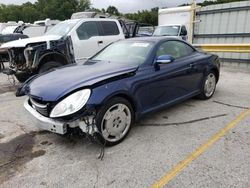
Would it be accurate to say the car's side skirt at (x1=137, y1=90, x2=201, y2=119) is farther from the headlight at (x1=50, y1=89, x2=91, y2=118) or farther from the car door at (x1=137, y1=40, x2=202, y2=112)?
the headlight at (x1=50, y1=89, x2=91, y2=118)

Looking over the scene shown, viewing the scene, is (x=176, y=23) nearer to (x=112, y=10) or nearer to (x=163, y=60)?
(x=163, y=60)

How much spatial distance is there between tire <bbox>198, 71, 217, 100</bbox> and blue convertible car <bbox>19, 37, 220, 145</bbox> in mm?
273

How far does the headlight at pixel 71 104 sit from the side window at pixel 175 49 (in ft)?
5.36

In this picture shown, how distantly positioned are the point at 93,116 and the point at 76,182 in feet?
2.63

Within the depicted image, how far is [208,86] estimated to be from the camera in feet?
17.3

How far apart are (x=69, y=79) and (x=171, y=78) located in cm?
178

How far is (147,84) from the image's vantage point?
12.2 feet

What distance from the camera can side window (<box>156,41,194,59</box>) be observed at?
167 inches

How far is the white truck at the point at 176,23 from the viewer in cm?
1181

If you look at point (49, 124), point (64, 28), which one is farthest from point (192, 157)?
point (64, 28)

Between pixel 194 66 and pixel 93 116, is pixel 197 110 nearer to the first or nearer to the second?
pixel 194 66

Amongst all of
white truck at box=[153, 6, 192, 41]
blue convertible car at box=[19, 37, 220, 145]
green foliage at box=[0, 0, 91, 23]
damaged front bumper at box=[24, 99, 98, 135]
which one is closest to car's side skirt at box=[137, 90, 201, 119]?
blue convertible car at box=[19, 37, 220, 145]

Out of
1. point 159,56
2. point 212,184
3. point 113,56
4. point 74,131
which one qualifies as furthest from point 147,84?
point 212,184

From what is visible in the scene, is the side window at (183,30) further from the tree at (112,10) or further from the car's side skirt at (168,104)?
the tree at (112,10)
